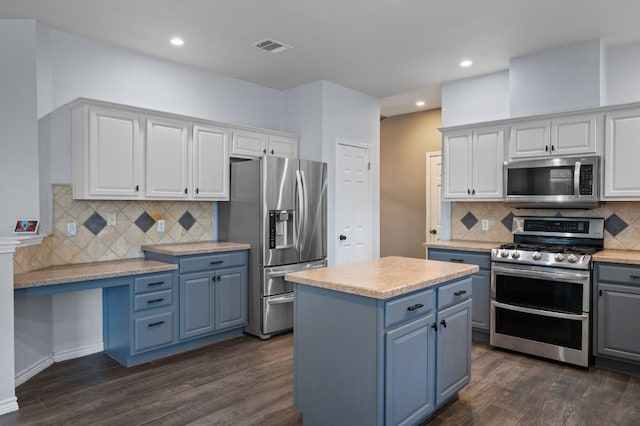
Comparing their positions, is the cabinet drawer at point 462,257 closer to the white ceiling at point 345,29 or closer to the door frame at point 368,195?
the door frame at point 368,195

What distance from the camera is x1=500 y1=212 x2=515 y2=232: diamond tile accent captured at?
173 inches

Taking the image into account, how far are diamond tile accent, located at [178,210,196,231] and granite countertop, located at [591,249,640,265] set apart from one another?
12.3ft

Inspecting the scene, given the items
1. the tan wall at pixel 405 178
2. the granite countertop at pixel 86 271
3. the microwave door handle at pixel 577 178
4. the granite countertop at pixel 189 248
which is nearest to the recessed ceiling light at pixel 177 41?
the granite countertop at pixel 189 248

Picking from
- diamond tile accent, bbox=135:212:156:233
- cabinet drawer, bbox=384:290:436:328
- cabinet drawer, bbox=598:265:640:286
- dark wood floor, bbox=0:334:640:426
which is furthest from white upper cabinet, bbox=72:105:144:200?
cabinet drawer, bbox=598:265:640:286

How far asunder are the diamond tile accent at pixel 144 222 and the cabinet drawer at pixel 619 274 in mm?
4040

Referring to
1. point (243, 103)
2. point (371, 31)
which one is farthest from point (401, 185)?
point (371, 31)

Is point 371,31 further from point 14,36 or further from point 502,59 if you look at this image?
point 14,36

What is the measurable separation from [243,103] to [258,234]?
5.74ft

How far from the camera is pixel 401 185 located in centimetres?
673

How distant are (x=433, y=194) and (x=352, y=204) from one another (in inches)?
67.1

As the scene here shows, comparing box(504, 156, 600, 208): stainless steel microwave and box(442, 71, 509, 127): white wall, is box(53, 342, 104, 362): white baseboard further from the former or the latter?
box(442, 71, 509, 127): white wall

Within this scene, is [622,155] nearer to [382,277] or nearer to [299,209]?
[382,277]

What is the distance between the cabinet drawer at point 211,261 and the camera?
146 inches

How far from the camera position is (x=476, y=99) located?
4.67 m
